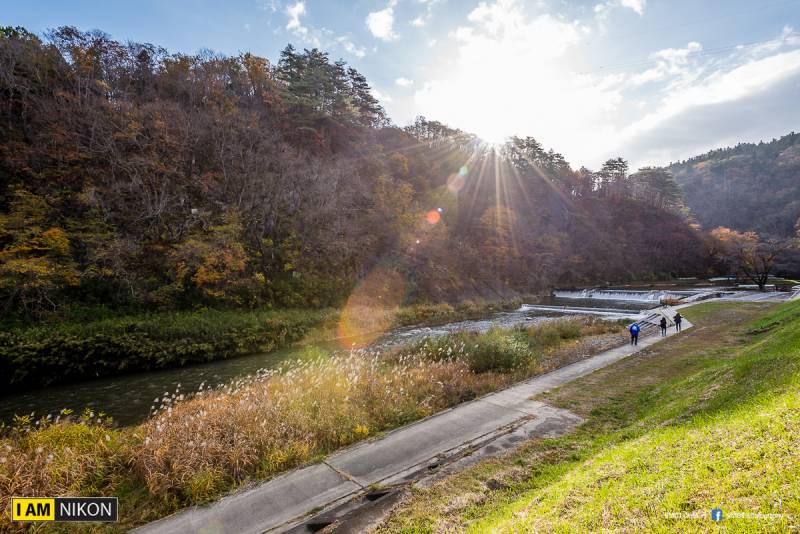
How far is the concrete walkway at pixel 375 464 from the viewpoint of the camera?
217 inches

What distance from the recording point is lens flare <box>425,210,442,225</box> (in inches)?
2168

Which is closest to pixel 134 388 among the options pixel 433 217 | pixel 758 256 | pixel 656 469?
pixel 656 469

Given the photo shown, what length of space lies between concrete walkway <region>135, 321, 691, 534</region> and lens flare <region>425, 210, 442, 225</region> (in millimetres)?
45776

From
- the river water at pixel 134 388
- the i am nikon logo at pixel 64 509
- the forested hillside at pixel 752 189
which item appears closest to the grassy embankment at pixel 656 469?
the i am nikon logo at pixel 64 509

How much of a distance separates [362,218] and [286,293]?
54.9 ft

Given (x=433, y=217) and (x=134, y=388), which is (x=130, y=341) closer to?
(x=134, y=388)

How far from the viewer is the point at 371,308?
111 feet

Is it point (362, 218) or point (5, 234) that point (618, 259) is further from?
point (5, 234)

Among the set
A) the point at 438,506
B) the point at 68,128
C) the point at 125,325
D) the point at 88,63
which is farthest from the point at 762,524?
the point at 88,63

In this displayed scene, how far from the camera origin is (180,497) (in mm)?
6176

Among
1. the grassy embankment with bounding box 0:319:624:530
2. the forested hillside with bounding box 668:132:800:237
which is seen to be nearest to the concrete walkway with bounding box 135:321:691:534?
the grassy embankment with bounding box 0:319:624:530

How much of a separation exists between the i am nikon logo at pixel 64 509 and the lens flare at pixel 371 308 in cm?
1703

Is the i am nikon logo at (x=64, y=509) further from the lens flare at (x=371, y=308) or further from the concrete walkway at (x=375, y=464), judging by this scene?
the lens flare at (x=371, y=308)

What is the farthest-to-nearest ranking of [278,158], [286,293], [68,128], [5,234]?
[278,158] → [286,293] → [68,128] → [5,234]
